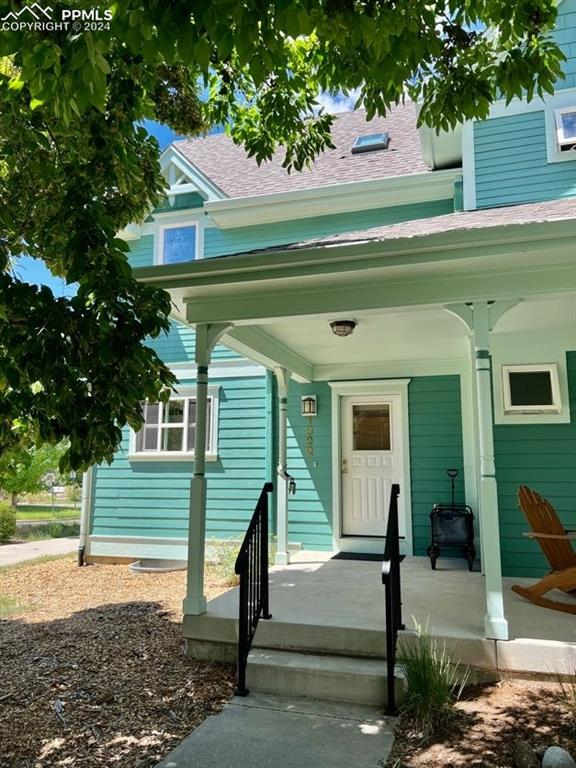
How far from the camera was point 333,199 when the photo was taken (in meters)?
7.62

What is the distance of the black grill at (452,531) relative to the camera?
18.9 ft

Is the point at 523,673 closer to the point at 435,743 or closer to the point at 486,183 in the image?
the point at 435,743

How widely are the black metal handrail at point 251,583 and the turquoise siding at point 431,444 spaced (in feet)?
10.0

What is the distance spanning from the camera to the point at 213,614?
163 inches

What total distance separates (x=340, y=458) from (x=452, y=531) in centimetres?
177

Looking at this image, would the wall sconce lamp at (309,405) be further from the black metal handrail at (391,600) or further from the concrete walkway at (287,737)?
the concrete walkway at (287,737)

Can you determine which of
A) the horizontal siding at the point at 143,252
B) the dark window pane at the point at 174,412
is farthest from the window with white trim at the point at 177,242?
the dark window pane at the point at 174,412

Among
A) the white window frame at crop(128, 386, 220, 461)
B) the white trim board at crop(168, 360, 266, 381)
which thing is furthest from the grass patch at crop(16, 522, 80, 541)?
the white trim board at crop(168, 360, 266, 381)

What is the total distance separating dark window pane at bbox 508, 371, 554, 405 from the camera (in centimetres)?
573

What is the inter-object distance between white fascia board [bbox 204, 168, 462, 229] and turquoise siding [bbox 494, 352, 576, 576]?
2.92 metres

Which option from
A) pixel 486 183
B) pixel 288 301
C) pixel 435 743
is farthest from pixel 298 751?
pixel 486 183

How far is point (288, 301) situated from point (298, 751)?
9.48 feet

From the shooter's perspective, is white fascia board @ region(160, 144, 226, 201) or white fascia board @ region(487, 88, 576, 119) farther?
white fascia board @ region(160, 144, 226, 201)

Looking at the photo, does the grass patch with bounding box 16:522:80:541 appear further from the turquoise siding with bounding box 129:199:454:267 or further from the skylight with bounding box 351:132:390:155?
the skylight with bounding box 351:132:390:155
